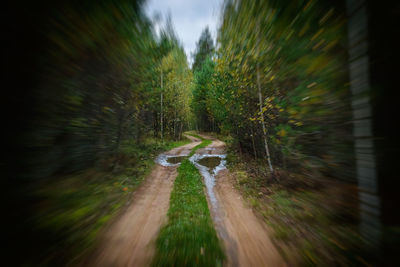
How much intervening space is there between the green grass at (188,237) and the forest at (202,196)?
0.10 feet

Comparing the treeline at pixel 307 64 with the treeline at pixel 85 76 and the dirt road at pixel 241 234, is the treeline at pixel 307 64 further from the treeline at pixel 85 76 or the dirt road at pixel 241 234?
the treeline at pixel 85 76

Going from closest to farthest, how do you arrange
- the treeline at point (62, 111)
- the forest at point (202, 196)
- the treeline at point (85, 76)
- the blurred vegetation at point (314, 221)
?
the forest at point (202, 196) < the treeline at point (62, 111) < the blurred vegetation at point (314, 221) < the treeline at point (85, 76)

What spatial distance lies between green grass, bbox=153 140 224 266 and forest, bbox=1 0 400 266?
30 millimetres

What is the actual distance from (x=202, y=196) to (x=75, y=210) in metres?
3.99

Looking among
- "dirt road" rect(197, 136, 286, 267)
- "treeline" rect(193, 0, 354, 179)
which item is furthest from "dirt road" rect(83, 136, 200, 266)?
"treeline" rect(193, 0, 354, 179)

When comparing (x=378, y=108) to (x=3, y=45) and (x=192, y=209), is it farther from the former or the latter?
(x=3, y=45)

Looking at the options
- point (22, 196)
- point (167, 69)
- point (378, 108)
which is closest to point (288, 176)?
point (378, 108)

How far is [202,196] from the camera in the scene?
573 centimetres

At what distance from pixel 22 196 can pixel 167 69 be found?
16.9 metres

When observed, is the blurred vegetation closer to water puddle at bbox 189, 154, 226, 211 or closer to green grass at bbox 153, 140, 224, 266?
water puddle at bbox 189, 154, 226, 211

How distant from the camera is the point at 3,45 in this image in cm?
221

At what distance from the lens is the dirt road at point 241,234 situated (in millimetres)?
3084

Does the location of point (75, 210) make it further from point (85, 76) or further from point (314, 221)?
point (314, 221)

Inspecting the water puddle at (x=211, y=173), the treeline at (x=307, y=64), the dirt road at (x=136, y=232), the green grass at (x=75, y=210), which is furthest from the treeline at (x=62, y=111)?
the water puddle at (x=211, y=173)
